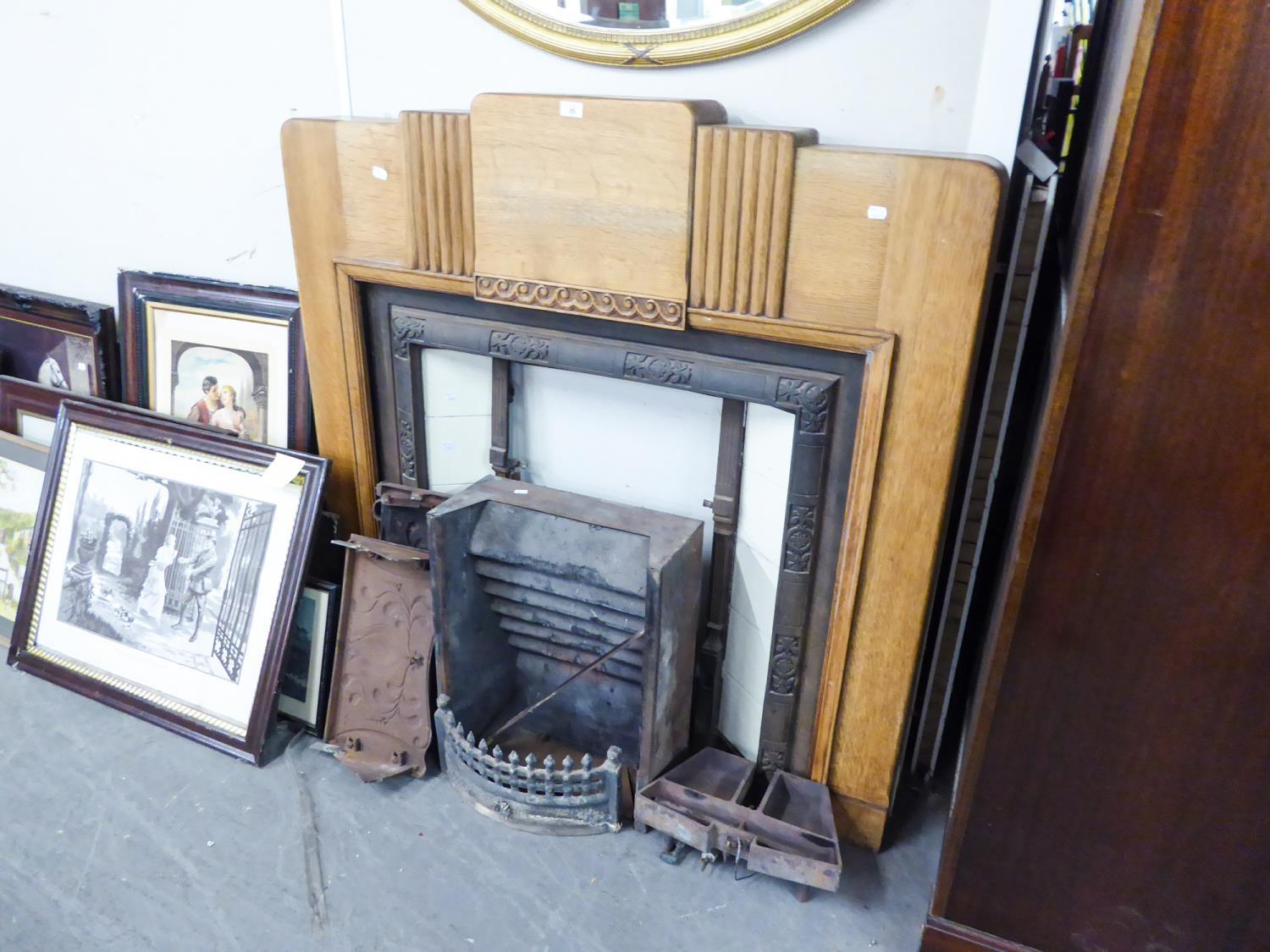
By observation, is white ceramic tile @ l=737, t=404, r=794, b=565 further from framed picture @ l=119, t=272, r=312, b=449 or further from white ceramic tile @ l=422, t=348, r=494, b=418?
framed picture @ l=119, t=272, r=312, b=449

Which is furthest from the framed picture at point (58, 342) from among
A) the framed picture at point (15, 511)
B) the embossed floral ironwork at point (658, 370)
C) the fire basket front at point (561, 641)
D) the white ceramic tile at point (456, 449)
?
the embossed floral ironwork at point (658, 370)

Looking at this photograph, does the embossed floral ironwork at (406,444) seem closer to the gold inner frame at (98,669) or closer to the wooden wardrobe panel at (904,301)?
the gold inner frame at (98,669)

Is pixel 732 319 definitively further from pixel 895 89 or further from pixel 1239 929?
pixel 1239 929

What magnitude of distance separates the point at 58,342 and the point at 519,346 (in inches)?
56.0

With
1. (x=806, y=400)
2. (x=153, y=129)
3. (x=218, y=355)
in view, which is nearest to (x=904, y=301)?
(x=806, y=400)

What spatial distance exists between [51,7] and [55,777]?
5.37ft

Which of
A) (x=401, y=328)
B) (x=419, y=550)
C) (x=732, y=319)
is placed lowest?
(x=419, y=550)

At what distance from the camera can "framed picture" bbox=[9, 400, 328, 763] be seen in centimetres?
171

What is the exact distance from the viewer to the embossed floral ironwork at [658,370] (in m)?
1.40

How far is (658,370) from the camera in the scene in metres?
1.41

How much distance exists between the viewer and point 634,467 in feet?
5.32

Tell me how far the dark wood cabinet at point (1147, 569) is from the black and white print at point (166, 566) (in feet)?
4.49

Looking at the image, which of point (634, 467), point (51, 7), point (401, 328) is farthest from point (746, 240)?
point (51, 7)

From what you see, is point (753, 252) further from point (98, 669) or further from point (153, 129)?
point (98, 669)
